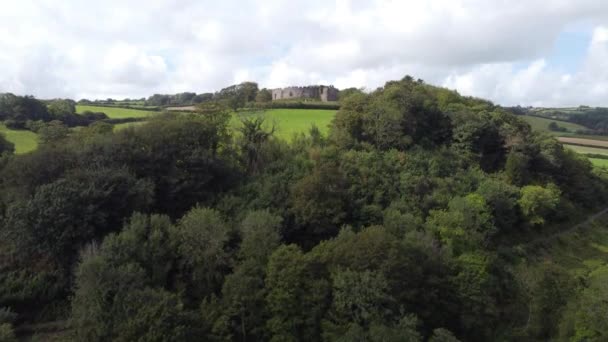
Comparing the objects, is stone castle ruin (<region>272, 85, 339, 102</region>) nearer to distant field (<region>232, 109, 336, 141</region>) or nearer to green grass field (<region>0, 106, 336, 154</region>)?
distant field (<region>232, 109, 336, 141</region>)

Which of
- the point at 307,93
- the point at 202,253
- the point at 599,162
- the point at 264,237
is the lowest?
the point at 202,253

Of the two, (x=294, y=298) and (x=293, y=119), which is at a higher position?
(x=293, y=119)

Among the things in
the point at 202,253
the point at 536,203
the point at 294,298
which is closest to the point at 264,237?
the point at 202,253

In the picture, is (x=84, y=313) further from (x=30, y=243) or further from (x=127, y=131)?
(x=127, y=131)

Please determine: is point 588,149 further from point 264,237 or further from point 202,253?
point 202,253

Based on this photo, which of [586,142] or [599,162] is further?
[586,142]

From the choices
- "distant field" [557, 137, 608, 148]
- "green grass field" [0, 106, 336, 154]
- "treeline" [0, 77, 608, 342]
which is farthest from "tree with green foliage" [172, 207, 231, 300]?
"distant field" [557, 137, 608, 148]

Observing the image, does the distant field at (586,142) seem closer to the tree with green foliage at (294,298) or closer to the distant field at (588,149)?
the distant field at (588,149)

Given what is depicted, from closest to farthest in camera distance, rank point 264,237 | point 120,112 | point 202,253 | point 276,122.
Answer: point 202,253
point 264,237
point 276,122
point 120,112
